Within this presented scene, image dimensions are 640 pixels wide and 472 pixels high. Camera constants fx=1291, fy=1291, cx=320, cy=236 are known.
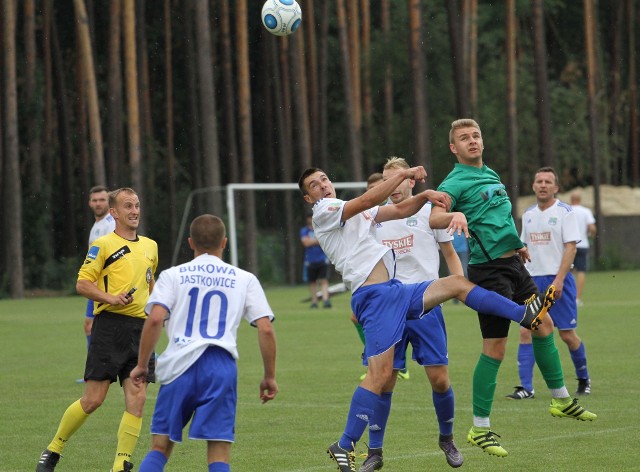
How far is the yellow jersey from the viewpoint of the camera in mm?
9297

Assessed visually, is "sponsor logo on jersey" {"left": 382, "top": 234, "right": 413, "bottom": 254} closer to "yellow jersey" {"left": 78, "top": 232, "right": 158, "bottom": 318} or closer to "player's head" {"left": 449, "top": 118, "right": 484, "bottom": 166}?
"player's head" {"left": 449, "top": 118, "right": 484, "bottom": 166}

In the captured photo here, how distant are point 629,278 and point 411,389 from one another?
1040 inches

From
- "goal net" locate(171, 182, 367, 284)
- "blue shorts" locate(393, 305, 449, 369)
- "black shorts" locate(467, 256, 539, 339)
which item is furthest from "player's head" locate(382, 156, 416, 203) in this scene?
"goal net" locate(171, 182, 367, 284)

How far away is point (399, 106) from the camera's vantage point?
53969 millimetres

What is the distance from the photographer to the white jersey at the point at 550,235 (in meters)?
12.7

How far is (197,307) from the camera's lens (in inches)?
273

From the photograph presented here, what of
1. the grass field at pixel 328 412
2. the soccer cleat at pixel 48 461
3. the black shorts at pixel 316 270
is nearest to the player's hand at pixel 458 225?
the grass field at pixel 328 412

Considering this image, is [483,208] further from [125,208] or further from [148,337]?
[148,337]

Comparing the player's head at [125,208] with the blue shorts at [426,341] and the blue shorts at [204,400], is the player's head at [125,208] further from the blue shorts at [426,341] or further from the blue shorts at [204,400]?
the blue shorts at [204,400]

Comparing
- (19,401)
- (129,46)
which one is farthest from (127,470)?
(129,46)

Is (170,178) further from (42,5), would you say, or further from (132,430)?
(132,430)

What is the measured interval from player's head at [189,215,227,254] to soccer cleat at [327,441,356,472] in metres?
1.88

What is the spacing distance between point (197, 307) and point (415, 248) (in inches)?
154

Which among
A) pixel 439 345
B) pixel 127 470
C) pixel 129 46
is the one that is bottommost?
pixel 127 470
